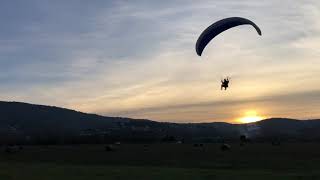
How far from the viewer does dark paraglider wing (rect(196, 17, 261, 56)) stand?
1708 inches

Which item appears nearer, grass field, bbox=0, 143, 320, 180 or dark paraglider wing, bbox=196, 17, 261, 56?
grass field, bbox=0, 143, 320, 180

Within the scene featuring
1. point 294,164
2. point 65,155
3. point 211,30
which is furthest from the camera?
point 65,155

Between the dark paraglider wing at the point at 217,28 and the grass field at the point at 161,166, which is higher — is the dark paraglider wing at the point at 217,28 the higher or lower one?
the higher one

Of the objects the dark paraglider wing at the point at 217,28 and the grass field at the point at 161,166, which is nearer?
the grass field at the point at 161,166

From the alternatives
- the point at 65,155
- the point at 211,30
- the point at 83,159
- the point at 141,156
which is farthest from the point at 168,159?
the point at 211,30

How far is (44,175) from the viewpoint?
135ft

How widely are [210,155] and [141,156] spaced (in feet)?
30.8

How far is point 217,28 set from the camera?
4441 cm

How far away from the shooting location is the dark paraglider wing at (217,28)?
1708 inches

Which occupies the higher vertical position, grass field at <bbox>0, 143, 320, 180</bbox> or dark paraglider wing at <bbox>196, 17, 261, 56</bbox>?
dark paraglider wing at <bbox>196, 17, 261, 56</bbox>

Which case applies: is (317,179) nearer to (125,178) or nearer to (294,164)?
(125,178)

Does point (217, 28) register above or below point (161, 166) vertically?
above

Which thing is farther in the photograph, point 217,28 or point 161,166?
point 161,166

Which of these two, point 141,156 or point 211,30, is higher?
point 211,30
